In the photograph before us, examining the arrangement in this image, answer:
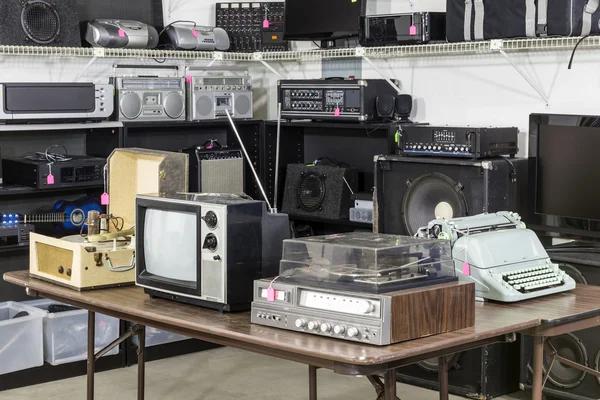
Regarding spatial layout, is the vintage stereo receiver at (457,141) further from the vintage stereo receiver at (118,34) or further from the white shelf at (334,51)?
the vintage stereo receiver at (118,34)

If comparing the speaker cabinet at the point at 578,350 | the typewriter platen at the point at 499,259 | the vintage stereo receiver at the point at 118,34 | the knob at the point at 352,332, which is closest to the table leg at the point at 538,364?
the typewriter platen at the point at 499,259

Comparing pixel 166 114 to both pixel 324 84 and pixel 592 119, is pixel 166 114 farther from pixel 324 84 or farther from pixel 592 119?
pixel 592 119

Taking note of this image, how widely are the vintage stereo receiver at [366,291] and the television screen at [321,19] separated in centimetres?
260

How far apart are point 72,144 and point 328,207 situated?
150 centimetres

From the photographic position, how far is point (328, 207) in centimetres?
556

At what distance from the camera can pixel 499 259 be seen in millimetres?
3484

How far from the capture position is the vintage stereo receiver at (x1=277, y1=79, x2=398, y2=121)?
5.25 m

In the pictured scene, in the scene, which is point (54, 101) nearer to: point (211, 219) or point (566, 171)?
point (211, 219)

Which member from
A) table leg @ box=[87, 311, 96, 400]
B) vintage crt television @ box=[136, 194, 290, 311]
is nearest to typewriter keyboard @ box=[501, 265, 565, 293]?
vintage crt television @ box=[136, 194, 290, 311]

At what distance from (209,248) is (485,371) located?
2.00m

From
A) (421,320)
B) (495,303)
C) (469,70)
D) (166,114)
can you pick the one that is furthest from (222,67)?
(421,320)

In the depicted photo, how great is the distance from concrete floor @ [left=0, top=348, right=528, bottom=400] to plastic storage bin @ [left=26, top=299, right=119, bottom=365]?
0.13 meters

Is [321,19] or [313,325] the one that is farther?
[321,19]

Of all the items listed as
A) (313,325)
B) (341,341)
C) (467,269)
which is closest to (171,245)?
(313,325)
